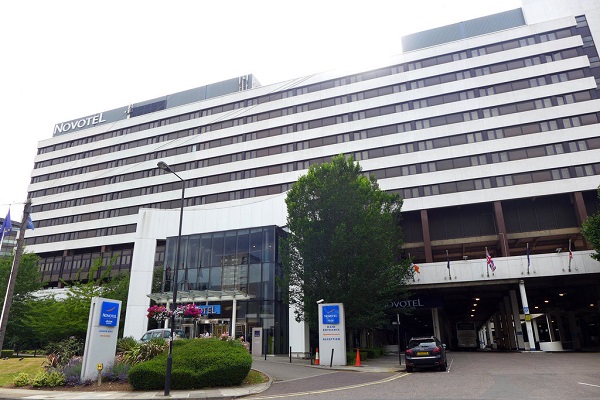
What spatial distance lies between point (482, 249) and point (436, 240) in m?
7.03

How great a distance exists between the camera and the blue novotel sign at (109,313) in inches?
674

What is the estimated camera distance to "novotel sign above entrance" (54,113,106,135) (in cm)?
7131

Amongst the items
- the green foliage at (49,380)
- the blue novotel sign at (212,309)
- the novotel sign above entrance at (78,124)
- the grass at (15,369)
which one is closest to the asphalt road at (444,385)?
the green foliage at (49,380)

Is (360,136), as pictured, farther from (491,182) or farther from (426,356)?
(426,356)

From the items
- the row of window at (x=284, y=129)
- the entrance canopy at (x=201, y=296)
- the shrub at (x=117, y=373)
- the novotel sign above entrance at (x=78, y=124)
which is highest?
the novotel sign above entrance at (x=78, y=124)

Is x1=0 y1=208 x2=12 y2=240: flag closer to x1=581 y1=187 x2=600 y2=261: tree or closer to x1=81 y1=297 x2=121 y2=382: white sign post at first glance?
x1=81 y1=297 x2=121 y2=382: white sign post

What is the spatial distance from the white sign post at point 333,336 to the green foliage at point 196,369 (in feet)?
24.8

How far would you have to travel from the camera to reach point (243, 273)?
107ft

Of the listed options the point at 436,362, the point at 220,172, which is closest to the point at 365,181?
the point at 436,362

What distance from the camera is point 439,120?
47.3 meters

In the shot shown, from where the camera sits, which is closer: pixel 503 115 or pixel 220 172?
pixel 503 115

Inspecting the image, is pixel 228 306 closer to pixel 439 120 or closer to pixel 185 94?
pixel 439 120

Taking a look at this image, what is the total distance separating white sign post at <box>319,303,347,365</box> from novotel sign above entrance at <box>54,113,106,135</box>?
64027 mm

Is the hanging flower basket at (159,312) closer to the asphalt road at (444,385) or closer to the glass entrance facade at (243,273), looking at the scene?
the asphalt road at (444,385)
